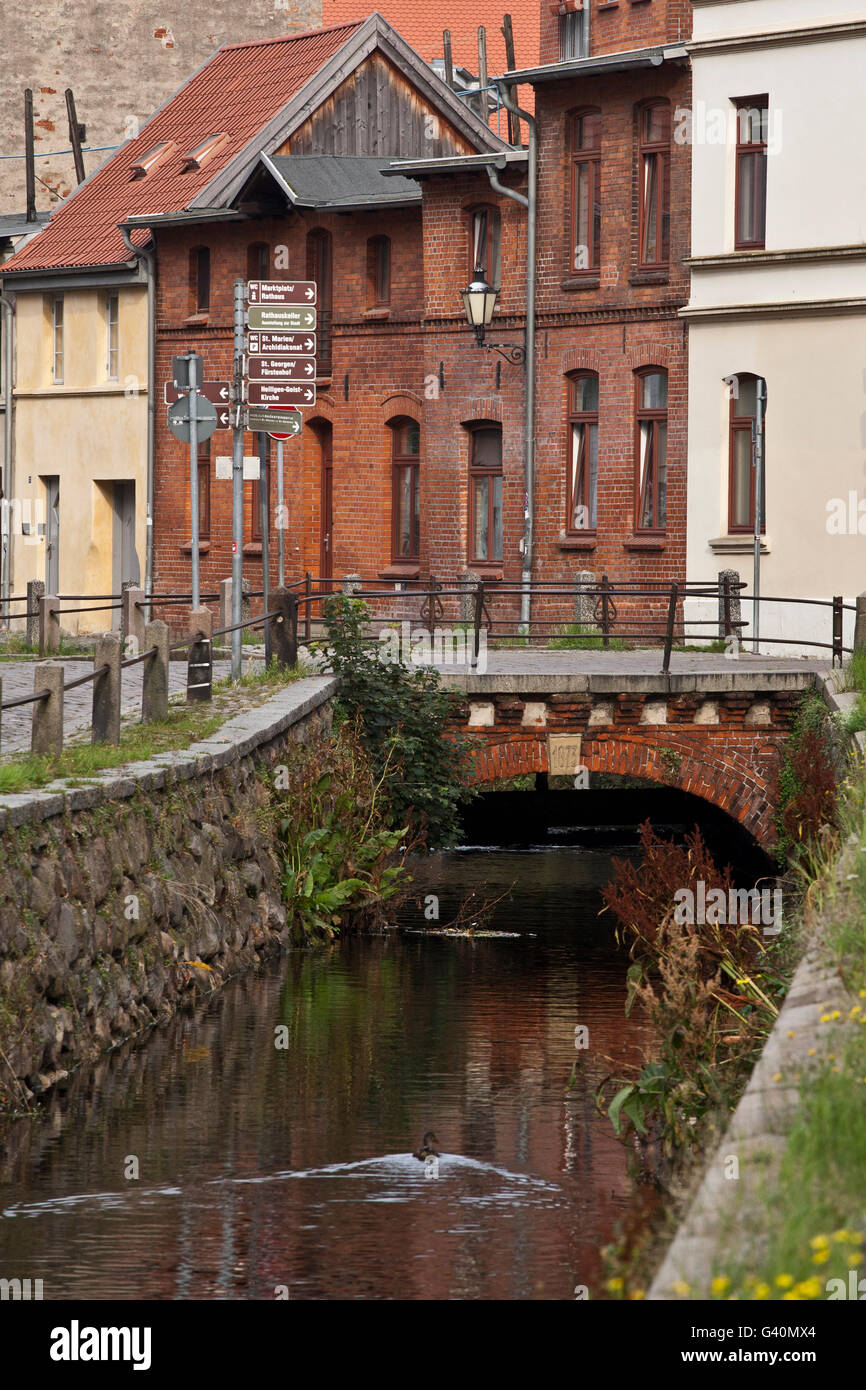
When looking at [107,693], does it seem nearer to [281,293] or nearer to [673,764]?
[281,293]

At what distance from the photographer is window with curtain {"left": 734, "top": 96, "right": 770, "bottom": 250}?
2653cm

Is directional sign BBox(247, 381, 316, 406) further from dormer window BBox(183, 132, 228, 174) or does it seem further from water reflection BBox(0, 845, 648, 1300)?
dormer window BBox(183, 132, 228, 174)

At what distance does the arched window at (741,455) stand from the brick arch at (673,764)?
7703 mm

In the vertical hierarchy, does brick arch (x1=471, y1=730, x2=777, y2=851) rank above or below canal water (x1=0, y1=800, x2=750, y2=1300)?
above

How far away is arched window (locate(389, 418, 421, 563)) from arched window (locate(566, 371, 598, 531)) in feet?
11.3

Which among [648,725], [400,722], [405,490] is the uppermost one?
[405,490]

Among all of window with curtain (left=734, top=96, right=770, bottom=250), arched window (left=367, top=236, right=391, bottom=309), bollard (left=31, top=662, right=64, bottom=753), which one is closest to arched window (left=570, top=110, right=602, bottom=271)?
window with curtain (left=734, top=96, right=770, bottom=250)

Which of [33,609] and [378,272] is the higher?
[378,272]

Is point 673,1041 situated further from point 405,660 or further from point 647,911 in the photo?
point 405,660

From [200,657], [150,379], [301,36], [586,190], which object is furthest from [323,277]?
[200,657]

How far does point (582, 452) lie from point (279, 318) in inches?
499

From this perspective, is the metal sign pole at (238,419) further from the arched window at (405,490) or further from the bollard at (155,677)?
the arched window at (405,490)

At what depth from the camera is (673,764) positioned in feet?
64.8
